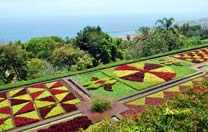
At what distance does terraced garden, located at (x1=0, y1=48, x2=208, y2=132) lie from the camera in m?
23.4

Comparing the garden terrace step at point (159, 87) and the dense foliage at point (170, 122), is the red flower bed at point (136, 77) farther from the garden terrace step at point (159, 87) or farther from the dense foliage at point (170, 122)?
the dense foliage at point (170, 122)

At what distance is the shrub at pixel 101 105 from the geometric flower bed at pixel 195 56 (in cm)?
1507

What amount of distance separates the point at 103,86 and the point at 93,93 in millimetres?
1623

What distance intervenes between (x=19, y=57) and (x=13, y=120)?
18198 mm

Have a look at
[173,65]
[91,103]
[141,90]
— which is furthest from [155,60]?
[91,103]

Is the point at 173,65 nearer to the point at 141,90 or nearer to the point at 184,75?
the point at 184,75

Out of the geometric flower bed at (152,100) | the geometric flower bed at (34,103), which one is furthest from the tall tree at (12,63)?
the geometric flower bed at (152,100)

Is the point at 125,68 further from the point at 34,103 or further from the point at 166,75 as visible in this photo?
the point at 34,103

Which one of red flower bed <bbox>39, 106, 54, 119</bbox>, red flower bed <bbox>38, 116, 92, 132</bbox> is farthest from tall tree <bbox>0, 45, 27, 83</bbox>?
red flower bed <bbox>38, 116, 92, 132</bbox>

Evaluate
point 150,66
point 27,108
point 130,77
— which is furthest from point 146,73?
point 27,108

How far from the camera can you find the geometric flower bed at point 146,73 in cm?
2964

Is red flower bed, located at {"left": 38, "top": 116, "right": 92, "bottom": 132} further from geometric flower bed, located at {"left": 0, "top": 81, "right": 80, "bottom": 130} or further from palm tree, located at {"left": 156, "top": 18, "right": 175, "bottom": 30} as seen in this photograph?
palm tree, located at {"left": 156, "top": 18, "right": 175, "bottom": 30}

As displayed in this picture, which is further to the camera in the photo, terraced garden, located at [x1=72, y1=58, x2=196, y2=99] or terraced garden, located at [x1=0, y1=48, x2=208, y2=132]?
terraced garden, located at [x1=72, y1=58, x2=196, y2=99]

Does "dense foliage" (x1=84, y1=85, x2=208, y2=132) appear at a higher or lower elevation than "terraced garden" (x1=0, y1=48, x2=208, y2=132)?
higher
